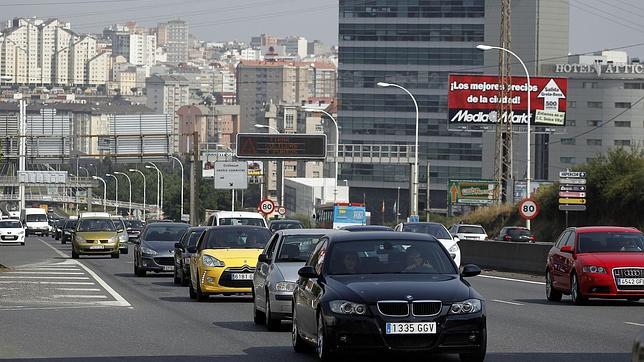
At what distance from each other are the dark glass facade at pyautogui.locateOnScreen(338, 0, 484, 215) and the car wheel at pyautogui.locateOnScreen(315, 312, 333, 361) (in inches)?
5492

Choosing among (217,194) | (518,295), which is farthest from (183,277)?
(217,194)

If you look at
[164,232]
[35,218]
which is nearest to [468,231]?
[164,232]

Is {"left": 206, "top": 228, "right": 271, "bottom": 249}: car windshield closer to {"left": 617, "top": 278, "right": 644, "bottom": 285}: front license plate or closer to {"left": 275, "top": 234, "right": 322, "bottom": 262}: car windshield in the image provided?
{"left": 275, "top": 234, "right": 322, "bottom": 262}: car windshield

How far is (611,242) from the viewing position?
25938mm

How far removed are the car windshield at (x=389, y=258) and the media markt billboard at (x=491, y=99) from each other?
72.3 meters

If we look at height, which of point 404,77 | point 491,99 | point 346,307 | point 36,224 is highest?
point 404,77

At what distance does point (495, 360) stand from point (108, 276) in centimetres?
2271

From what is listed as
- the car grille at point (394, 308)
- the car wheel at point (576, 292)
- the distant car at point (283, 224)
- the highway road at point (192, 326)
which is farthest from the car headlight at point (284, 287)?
the distant car at point (283, 224)

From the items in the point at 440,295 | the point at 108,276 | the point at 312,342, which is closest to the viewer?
the point at 440,295

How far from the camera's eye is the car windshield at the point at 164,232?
39094 mm

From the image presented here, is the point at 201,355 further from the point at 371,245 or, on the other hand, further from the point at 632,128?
the point at 632,128

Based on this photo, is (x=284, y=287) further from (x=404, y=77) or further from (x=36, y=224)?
(x=404, y=77)

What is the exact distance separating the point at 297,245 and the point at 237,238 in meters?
5.69

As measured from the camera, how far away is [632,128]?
160875 mm
